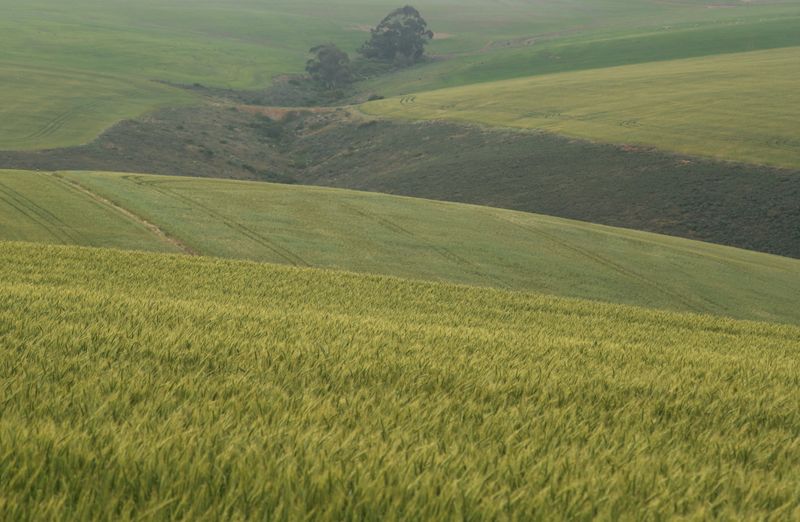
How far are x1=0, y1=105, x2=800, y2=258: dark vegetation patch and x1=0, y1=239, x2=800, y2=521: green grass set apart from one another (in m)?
46.2

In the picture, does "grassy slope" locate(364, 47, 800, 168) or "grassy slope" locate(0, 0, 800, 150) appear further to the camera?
"grassy slope" locate(0, 0, 800, 150)

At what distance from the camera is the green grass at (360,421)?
4.02 m

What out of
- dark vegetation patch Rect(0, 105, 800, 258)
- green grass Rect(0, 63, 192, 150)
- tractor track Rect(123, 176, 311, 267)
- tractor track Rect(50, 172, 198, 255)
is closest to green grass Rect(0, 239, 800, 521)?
tractor track Rect(123, 176, 311, 267)

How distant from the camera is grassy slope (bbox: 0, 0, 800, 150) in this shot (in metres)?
81.7

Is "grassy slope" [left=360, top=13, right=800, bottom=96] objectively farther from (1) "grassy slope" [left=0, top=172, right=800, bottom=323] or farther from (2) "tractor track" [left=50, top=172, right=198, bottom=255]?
(2) "tractor track" [left=50, top=172, right=198, bottom=255]

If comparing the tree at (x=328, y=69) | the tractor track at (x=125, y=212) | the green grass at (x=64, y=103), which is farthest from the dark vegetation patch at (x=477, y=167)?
the tree at (x=328, y=69)

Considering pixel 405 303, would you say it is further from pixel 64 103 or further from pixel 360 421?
pixel 64 103

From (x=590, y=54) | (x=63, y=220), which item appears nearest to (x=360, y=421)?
(x=63, y=220)

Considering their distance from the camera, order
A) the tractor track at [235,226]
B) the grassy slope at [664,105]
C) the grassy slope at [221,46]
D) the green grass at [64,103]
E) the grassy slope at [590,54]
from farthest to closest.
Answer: the grassy slope at [590,54], the grassy slope at [221,46], the grassy slope at [664,105], the green grass at [64,103], the tractor track at [235,226]

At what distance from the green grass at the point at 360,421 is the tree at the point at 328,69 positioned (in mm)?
118363

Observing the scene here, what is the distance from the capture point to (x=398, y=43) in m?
144

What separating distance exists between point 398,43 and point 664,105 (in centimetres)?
7147

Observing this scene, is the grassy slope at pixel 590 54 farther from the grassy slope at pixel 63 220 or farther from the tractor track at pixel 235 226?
the grassy slope at pixel 63 220

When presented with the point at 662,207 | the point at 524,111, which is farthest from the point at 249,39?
the point at 662,207
